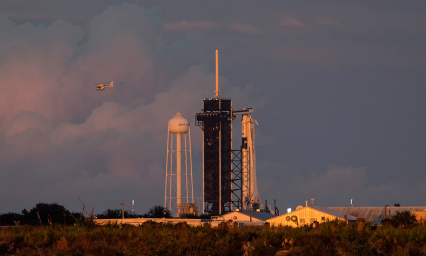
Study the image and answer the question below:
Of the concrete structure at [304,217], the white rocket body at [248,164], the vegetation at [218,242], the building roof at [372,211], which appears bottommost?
the vegetation at [218,242]

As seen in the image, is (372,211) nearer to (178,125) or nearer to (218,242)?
(178,125)

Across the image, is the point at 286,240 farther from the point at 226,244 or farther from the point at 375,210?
the point at 375,210

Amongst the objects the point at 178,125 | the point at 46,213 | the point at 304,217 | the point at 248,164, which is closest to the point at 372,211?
the point at 304,217

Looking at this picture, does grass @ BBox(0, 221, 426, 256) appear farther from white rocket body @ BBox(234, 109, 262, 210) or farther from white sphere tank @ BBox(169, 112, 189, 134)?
white rocket body @ BBox(234, 109, 262, 210)

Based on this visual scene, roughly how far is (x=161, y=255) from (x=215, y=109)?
9188cm

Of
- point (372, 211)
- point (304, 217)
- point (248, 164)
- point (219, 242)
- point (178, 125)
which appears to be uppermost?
point (178, 125)

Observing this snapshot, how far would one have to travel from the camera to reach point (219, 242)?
4488cm

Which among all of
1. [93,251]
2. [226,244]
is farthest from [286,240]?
[93,251]

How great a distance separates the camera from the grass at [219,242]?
4278 centimetres

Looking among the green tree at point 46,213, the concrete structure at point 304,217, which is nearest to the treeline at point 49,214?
the green tree at point 46,213

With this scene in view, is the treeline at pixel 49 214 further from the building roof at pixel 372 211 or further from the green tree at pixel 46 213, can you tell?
the building roof at pixel 372 211

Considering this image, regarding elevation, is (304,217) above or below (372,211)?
below

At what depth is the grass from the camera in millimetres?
42781

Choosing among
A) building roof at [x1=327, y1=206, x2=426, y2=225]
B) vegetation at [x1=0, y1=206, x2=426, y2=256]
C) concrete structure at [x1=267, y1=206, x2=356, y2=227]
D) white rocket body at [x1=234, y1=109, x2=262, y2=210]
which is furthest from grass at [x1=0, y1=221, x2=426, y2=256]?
white rocket body at [x1=234, y1=109, x2=262, y2=210]
